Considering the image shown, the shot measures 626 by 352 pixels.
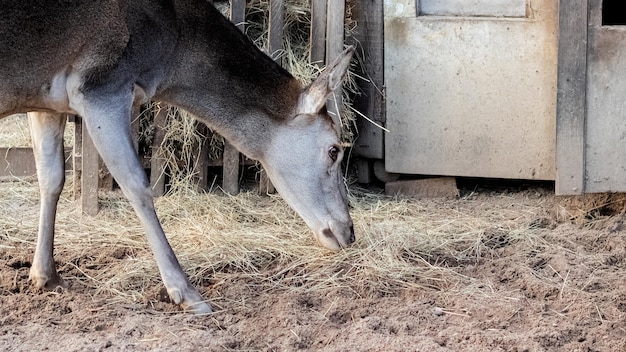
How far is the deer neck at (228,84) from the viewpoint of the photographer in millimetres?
5453

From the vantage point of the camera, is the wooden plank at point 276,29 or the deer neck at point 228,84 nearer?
the deer neck at point 228,84

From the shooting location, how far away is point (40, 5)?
491cm

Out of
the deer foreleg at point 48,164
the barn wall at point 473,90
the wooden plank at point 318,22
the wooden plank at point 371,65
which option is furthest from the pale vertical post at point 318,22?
the deer foreleg at point 48,164

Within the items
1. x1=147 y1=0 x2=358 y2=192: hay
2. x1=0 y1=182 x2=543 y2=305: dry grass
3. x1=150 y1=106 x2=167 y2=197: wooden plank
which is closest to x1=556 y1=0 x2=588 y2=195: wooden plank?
x1=0 y1=182 x2=543 y2=305: dry grass

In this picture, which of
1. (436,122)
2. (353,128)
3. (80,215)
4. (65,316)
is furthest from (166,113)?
(65,316)

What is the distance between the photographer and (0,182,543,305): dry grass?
5590 mm

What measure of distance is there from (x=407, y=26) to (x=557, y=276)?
2522 millimetres

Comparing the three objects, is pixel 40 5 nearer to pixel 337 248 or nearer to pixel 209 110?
pixel 209 110

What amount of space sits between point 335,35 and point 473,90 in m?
1.14

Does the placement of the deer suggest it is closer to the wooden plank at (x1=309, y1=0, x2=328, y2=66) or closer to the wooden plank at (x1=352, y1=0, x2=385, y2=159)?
the wooden plank at (x1=309, y1=0, x2=328, y2=66)

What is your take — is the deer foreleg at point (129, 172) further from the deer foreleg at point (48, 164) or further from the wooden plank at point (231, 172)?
the wooden plank at point (231, 172)

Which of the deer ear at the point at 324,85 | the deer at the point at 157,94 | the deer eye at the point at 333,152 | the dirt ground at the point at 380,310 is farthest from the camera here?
the deer eye at the point at 333,152

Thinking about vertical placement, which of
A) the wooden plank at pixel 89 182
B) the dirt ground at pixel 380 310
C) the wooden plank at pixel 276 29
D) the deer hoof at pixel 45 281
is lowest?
the dirt ground at pixel 380 310

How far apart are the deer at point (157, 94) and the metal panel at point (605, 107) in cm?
214
